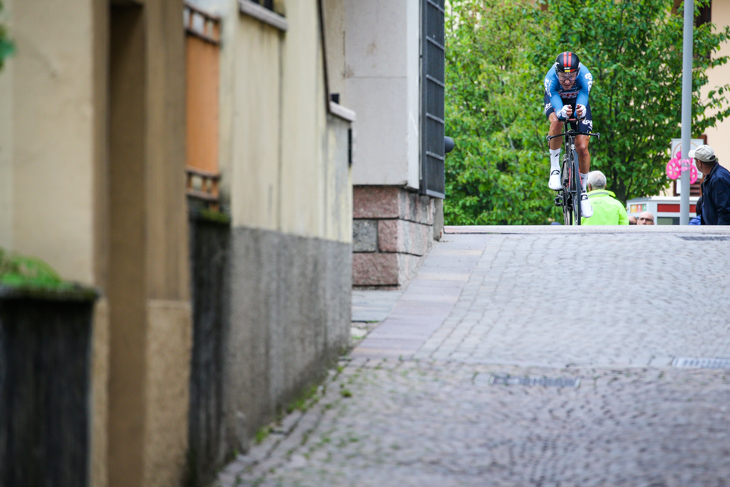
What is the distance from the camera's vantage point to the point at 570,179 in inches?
599

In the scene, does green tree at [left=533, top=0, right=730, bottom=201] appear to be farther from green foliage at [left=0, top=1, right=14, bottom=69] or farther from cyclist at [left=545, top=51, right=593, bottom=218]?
green foliage at [left=0, top=1, right=14, bottom=69]

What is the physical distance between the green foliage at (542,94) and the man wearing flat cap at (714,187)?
45.8 feet

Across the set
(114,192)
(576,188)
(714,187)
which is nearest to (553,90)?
(576,188)

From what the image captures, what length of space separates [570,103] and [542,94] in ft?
55.6

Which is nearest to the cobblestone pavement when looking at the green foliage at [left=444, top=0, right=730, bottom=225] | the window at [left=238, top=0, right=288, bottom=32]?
the window at [left=238, top=0, right=288, bottom=32]

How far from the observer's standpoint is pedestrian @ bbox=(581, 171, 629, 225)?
15.7 m

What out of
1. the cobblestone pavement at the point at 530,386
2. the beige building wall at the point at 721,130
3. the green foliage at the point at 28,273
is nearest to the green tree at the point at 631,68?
the beige building wall at the point at 721,130

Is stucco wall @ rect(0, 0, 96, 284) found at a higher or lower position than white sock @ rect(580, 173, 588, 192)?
lower

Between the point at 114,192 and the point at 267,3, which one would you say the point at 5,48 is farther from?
the point at 267,3

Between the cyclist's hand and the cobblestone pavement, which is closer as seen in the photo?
the cobblestone pavement

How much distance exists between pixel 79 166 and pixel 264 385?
234 centimetres

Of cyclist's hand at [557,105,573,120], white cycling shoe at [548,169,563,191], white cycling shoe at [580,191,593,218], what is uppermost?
cyclist's hand at [557,105,573,120]

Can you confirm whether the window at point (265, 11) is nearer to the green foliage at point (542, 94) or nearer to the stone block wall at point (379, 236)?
the stone block wall at point (379, 236)

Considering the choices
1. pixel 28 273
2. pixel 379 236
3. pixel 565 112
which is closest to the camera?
pixel 28 273
